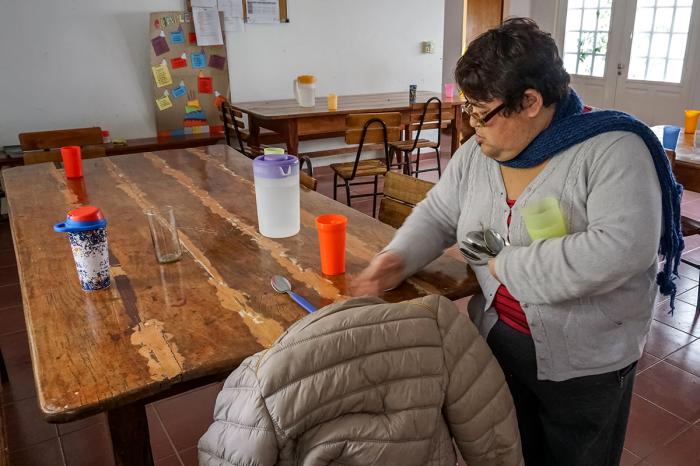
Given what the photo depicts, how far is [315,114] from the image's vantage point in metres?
4.27

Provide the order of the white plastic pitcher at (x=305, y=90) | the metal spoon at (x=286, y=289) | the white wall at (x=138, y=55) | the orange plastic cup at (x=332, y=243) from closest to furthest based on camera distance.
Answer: the metal spoon at (x=286, y=289), the orange plastic cup at (x=332, y=243), the white wall at (x=138, y=55), the white plastic pitcher at (x=305, y=90)

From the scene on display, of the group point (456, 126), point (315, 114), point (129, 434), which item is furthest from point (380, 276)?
point (456, 126)

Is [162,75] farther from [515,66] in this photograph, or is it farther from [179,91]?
[515,66]

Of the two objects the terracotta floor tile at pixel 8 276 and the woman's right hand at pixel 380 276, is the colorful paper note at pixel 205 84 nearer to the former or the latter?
the terracotta floor tile at pixel 8 276

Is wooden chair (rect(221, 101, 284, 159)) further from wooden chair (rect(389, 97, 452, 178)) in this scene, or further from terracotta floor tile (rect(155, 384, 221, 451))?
terracotta floor tile (rect(155, 384, 221, 451))

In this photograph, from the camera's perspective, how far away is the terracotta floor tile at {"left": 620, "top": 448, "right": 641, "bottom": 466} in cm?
187

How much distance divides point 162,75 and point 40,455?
3719 millimetres

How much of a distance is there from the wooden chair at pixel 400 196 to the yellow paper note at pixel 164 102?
352 centimetres

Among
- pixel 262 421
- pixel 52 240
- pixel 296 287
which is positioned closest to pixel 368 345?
pixel 262 421

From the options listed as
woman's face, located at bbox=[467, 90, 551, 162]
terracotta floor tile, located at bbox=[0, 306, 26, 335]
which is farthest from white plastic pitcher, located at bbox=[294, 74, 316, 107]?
woman's face, located at bbox=[467, 90, 551, 162]

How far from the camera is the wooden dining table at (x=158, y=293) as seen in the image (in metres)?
1.03

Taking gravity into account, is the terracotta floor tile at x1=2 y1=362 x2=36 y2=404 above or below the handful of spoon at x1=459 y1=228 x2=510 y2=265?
below

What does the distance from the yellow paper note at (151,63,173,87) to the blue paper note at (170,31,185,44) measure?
0.74ft

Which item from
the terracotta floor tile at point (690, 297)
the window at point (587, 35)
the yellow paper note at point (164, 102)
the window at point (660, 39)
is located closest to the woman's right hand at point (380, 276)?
the terracotta floor tile at point (690, 297)
